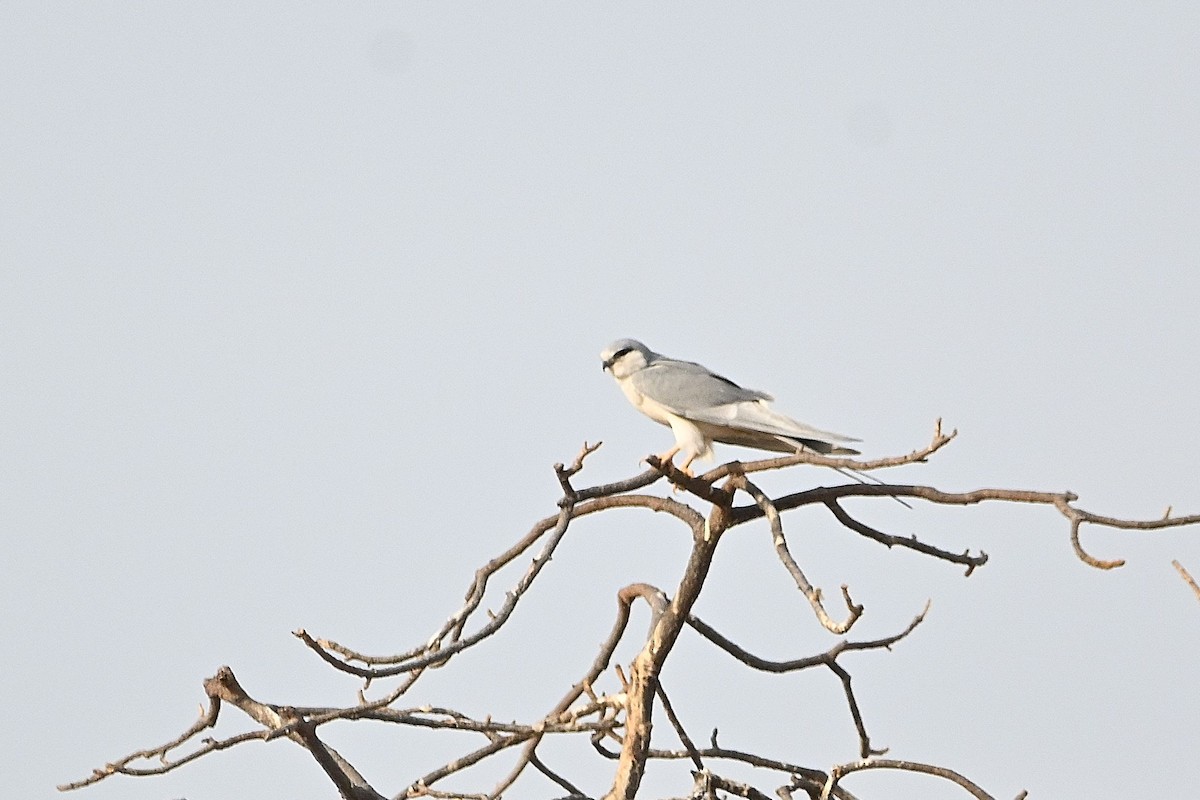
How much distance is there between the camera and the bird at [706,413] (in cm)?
599

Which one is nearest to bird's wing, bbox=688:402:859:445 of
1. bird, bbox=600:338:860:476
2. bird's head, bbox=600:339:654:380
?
bird, bbox=600:338:860:476

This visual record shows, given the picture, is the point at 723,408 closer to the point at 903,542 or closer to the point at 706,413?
the point at 706,413

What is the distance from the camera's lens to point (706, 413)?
A: 20.9 ft

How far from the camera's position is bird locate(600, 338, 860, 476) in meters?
5.99

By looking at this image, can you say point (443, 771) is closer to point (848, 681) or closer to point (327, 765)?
point (327, 765)

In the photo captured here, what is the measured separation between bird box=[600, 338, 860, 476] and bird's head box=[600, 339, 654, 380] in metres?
0.02

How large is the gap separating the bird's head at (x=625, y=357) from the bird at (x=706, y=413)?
0.05 feet

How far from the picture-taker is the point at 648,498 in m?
4.84

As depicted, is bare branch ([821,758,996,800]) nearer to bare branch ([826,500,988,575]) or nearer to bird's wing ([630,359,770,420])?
bare branch ([826,500,988,575])

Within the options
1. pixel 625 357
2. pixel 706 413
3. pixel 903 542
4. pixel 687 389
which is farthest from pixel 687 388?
pixel 903 542

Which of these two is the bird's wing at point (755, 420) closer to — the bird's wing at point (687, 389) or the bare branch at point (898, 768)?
the bird's wing at point (687, 389)

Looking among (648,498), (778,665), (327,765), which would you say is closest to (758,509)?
(648,498)

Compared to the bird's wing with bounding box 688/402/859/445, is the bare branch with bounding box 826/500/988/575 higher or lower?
lower

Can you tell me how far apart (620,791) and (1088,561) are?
1.61m
